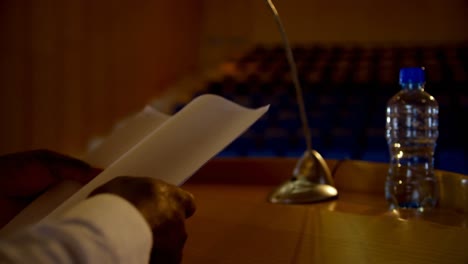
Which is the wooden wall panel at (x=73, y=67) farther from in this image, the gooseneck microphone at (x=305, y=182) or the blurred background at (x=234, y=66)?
the gooseneck microphone at (x=305, y=182)

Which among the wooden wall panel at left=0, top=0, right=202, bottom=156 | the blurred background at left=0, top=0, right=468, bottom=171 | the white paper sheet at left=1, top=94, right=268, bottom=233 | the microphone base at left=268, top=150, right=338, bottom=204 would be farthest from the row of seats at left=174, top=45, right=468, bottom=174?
the white paper sheet at left=1, top=94, right=268, bottom=233

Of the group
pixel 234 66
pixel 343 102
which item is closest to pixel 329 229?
pixel 343 102

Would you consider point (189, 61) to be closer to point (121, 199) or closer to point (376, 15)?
point (376, 15)

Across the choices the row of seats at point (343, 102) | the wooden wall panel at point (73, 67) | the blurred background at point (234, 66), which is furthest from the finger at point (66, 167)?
the wooden wall panel at point (73, 67)

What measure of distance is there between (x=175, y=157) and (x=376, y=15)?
14.4 feet

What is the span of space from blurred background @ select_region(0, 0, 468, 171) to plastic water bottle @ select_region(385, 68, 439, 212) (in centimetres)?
34

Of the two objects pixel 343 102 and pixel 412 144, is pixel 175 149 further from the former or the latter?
pixel 343 102

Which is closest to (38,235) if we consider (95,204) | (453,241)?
(95,204)

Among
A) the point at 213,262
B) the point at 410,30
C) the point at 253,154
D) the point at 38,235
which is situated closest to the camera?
the point at 38,235

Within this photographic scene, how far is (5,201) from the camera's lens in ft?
1.16

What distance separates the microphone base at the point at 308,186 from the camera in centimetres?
50

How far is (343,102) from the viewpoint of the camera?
2223 millimetres

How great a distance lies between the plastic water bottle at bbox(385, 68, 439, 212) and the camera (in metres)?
0.48

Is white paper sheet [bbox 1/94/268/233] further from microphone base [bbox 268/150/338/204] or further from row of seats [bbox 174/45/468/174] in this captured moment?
row of seats [bbox 174/45/468/174]
